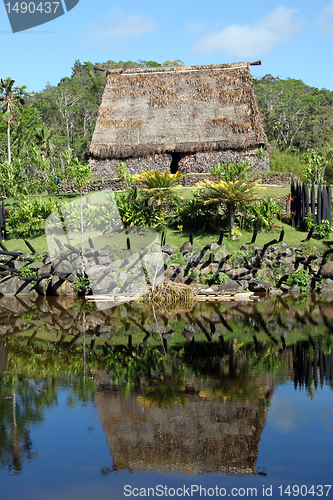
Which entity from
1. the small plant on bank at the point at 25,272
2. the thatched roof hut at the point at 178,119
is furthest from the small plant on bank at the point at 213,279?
the thatched roof hut at the point at 178,119

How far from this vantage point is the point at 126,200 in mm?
18172

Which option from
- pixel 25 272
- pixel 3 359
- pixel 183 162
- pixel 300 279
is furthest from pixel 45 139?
pixel 3 359

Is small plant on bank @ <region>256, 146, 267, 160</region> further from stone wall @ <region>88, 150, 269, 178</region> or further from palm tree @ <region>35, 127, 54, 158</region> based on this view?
palm tree @ <region>35, 127, 54, 158</region>

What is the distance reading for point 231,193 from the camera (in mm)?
16234

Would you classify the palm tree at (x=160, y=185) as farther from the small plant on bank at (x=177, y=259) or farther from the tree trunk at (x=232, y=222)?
the small plant on bank at (x=177, y=259)

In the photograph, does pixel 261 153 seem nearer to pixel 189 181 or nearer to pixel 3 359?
pixel 189 181

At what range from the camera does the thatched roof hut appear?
25141mm

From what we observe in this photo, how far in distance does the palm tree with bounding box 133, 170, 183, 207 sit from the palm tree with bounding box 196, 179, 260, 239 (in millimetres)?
1243

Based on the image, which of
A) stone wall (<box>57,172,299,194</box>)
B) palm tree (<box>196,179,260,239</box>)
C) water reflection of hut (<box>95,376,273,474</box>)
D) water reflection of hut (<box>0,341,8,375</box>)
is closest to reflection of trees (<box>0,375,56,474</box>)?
water reflection of hut (<box>0,341,8,375</box>)

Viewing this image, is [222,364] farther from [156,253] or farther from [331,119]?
[331,119]

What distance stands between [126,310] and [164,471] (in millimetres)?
8303

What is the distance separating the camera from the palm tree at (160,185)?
17.5 metres

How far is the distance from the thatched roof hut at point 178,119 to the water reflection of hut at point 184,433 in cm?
1948

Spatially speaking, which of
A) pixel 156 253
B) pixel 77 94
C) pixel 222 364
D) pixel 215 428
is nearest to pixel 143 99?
pixel 156 253
